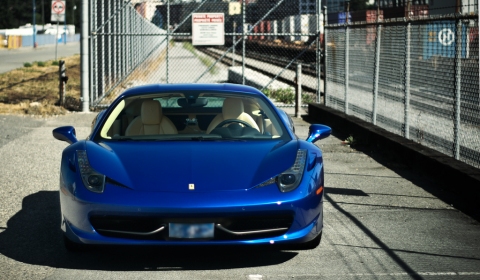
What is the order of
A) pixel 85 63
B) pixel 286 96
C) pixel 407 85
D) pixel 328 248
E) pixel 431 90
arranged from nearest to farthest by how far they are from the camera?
pixel 328 248 → pixel 431 90 → pixel 407 85 → pixel 85 63 → pixel 286 96

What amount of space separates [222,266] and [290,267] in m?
0.47

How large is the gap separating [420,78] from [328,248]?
5262 mm

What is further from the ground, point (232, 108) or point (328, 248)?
point (232, 108)

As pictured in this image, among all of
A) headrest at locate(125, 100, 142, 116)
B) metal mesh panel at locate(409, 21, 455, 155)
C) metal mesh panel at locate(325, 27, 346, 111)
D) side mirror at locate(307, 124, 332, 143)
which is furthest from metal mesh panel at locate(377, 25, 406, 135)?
headrest at locate(125, 100, 142, 116)

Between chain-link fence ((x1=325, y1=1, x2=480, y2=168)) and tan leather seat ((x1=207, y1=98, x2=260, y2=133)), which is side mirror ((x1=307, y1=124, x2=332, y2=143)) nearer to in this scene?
tan leather seat ((x1=207, y1=98, x2=260, y2=133))

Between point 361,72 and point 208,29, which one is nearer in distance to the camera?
point 361,72

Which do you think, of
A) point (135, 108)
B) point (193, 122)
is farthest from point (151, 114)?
point (193, 122)

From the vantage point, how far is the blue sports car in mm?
5379

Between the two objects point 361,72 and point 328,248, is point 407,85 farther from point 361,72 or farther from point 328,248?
point 328,248

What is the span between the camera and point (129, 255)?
604 cm

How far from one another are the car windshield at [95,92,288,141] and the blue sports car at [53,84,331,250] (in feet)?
0.09

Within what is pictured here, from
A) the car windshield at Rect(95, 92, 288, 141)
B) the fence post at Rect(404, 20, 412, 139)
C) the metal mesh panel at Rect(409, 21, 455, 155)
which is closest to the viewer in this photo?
the car windshield at Rect(95, 92, 288, 141)

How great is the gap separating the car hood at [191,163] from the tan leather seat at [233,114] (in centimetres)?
64

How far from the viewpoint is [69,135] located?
6.87 metres
